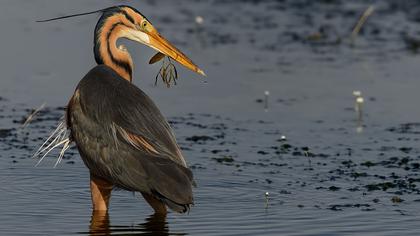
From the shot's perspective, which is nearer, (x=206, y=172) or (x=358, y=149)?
(x=206, y=172)

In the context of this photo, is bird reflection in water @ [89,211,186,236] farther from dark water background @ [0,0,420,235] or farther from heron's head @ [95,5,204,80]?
heron's head @ [95,5,204,80]

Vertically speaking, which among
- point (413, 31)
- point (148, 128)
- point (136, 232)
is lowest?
point (136, 232)

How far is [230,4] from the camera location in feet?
58.2

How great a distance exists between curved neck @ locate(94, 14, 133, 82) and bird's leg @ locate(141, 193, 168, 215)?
99cm

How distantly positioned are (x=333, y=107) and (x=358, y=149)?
1.62 meters

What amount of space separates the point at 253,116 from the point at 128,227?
3713 mm

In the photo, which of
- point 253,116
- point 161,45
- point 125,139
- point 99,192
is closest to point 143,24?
point 161,45

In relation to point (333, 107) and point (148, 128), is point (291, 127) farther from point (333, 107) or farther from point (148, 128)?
point (148, 128)

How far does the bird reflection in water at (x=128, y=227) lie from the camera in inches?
324

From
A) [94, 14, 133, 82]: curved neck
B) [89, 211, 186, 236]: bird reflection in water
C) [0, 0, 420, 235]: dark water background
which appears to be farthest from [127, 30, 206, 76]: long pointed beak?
[89, 211, 186, 236]: bird reflection in water

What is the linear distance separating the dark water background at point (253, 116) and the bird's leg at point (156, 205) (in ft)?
0.29

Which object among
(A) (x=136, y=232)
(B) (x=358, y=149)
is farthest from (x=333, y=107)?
(A) (x=136, y=232)

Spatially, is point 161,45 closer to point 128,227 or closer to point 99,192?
point 99,192

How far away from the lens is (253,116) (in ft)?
38.8
